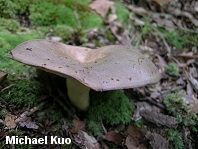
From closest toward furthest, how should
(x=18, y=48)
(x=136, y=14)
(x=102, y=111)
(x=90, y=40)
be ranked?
(x=18, y=48), (x=102, y=111), (x=90, y=40), (x=136, y=14)

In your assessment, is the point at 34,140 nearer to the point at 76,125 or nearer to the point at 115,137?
the point at 76,125

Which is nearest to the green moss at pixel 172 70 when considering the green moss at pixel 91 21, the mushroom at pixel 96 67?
the mushroom at pixel 96 67

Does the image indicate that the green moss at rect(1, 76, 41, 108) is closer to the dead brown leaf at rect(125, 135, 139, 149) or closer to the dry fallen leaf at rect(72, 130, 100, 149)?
the dry fallen leaf at rect(72, 130, 100, 149)

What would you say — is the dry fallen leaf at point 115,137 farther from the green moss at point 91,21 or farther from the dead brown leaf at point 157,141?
the green moss at point 91,21

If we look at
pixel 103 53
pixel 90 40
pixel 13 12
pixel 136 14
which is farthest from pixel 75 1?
pixel 103 53

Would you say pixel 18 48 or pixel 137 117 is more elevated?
pixel 18 48

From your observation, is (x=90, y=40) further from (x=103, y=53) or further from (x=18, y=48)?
(x=18, y=48)
